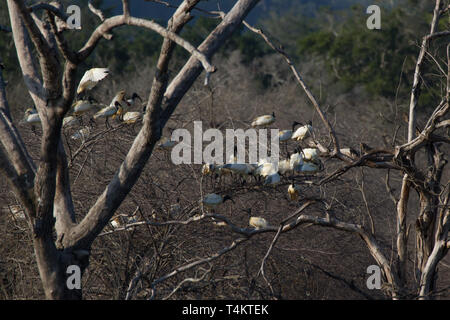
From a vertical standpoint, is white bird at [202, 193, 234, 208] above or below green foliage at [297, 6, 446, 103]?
below

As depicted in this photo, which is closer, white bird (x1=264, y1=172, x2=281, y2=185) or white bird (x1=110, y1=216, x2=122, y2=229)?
white bird (x1=264, y1=172, x2=281, y2=185)

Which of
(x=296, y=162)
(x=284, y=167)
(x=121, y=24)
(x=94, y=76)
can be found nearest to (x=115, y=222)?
(x=94, y=76)

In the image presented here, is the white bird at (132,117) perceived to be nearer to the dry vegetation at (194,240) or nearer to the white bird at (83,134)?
the dry vegetation at (194,240)

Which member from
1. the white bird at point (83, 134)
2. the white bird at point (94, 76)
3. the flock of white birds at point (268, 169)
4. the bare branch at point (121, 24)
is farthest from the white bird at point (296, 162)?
Result: the bare branch at point (121, 24)

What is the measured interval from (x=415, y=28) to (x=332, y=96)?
3.29 m

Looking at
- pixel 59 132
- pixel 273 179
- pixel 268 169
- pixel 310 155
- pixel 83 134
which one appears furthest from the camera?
pixel 83 134

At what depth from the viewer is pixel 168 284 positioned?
5949 mm

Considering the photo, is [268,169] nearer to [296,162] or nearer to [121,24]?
[296,162]

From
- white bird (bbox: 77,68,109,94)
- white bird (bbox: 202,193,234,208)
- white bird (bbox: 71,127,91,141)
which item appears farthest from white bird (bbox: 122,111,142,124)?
white bird (bbox: 202,193,234,208)

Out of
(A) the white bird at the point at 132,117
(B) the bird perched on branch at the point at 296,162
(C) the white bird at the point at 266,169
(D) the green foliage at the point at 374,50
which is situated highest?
(D) the green foliage at the point at 374,50

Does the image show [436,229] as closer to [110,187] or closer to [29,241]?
[110,187]

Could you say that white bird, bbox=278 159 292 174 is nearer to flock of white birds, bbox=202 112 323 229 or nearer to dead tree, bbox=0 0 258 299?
flock of white birds, bbox=202 112 323 229

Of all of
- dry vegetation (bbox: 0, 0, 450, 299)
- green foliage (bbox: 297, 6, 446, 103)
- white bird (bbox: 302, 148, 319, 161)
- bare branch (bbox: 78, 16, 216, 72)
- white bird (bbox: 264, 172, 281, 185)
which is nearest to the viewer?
bare branch (bbox: 78, 16, 216, 72)
